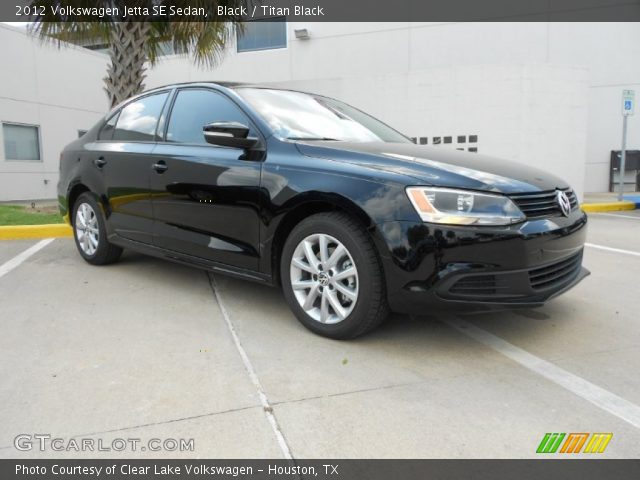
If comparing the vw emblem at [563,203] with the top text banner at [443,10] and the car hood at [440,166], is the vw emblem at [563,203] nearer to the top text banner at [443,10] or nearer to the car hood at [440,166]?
the car hood at [440,166]

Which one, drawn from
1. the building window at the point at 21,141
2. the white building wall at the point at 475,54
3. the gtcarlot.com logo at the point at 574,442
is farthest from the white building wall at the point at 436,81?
the gtcarlot.com logo at the point at 574,442

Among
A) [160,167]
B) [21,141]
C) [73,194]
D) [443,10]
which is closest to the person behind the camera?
[160,167]

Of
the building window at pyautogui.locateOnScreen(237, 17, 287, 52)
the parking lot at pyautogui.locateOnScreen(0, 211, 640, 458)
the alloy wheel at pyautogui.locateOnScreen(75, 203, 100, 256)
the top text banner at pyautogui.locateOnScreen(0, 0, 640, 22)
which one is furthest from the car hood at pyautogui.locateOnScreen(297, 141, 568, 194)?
the building window at pyautogui.locateOnScreen(237, 17, 287, 52)

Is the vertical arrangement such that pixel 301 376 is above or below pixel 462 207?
below

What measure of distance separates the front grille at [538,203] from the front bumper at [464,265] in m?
0.07

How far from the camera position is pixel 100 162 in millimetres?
4691

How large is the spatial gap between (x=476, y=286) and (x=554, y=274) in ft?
1.96

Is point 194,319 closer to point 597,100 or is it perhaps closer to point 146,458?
point 146,458

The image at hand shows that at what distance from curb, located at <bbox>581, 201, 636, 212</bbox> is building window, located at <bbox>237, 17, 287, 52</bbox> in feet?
32.9

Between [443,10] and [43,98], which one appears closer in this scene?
[43,98]

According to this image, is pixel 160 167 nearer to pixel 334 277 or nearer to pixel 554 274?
pixel 334 277

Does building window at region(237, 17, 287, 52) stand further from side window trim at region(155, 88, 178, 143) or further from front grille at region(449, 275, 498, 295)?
front grille at region(449, 275, 498, 295)

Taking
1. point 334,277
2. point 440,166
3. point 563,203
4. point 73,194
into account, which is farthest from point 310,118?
point 73,194

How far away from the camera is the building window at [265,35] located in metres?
16.0
